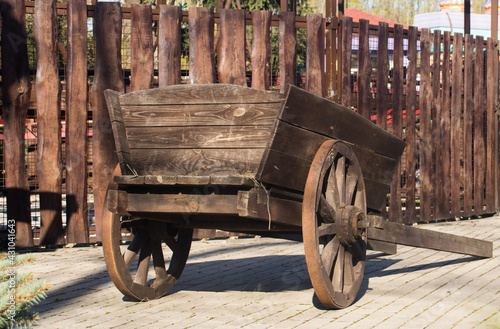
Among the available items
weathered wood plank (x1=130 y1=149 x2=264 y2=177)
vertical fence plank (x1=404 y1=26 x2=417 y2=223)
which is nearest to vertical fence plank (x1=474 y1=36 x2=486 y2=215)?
vertical fence plank (x1=404 y1=26 x2=417 y2=223)

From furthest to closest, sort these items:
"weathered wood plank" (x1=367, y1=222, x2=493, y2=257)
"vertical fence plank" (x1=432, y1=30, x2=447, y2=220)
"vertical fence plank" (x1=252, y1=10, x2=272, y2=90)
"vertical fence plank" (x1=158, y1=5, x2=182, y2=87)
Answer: "vertical fence plank" (x1=432, y1=30, x2=447, y2=220) < "vertical fence plank" (x1=252, y1=10, x2=272, y2=90) < "vertical fence plank" (x1=158, y1=5, x2=182, y2=87) < "weathered wood plank" (x1=367, y1=222, x2=493, y2=257)

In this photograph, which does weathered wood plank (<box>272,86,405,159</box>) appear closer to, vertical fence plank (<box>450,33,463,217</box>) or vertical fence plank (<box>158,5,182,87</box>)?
vertical fence plank (<box>158,5,182,87</box>)

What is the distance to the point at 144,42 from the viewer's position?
23.4 feet

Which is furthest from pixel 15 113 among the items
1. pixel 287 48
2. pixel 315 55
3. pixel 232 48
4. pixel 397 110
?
pixel 397 110

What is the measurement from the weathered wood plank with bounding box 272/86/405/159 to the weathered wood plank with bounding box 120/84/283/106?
0.37ft

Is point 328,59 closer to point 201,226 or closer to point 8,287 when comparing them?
point 201,226

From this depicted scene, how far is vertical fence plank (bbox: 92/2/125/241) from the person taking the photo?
7.00 m

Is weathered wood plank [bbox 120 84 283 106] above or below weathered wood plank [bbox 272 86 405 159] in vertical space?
above

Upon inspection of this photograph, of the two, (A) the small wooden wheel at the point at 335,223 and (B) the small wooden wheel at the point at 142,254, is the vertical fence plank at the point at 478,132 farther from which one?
(B) the small wooden wheel at the point at 142,254

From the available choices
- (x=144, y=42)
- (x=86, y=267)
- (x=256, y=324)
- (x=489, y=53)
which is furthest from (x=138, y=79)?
(x=489, y=53)

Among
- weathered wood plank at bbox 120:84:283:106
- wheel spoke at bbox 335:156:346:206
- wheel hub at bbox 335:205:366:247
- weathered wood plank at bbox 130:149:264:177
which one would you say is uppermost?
weathered wood plank at bbox 120:84:283:106

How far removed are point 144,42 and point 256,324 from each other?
13.8 ft

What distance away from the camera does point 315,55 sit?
790cm

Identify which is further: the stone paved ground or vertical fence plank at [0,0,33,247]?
vertical fence plank at [0,0,33,247]
